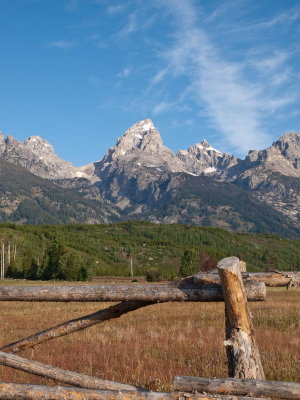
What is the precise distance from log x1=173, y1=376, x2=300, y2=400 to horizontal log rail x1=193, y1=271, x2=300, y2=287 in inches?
74.4

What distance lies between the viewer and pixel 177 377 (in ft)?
16.6

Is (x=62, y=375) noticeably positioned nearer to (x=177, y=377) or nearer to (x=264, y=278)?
(x=177, y=377)

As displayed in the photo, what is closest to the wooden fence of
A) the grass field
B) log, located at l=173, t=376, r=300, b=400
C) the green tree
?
log, located at l=173, t=376, r=300, b=400

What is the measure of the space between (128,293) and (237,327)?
6.38ft

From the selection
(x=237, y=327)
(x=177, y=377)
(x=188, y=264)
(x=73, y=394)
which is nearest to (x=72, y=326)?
(x=73, y=394)

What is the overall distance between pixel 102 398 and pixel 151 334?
1005 cm

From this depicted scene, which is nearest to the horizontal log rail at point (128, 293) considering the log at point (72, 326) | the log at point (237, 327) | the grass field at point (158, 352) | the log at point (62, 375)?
the log at point (72, 326)

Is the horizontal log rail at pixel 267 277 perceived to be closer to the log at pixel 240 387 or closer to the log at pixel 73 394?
the log at pixel 240 387

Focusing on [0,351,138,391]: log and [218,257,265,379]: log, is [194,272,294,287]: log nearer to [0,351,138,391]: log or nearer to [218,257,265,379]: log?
[218,257,265,379]: log

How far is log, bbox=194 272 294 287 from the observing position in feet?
22.1

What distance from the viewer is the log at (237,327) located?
577 centimetres

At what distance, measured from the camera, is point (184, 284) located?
273 inches

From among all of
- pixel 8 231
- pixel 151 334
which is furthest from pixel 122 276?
pixel 151 334

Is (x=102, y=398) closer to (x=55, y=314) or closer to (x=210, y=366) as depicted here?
(x=210, y=366)
